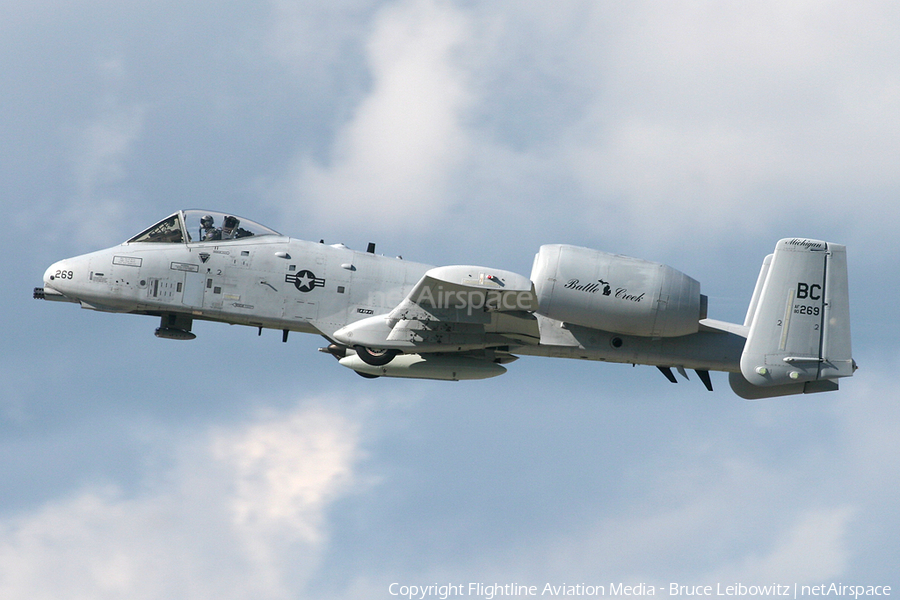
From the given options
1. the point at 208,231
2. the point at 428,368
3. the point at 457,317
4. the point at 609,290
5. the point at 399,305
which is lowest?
the point at 428,368

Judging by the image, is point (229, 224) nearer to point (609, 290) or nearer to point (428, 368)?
point (428, 368)

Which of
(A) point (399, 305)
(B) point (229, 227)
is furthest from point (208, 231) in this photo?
(A) point (399, 305)

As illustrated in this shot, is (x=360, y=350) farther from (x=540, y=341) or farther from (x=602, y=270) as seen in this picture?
(x=602, y=270)

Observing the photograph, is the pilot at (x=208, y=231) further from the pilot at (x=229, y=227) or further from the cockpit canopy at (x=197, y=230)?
the pilot at (x=229, y=227)

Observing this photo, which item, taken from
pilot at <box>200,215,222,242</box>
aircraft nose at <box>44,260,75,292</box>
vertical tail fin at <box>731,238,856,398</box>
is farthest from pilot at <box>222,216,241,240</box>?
vertical tail fin at <box>731,238,856,398</box>

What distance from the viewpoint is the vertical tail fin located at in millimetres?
19625

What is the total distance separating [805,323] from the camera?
64.4ft

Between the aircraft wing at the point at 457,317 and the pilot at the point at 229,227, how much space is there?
3.16 m

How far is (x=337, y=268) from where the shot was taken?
19.8 metres

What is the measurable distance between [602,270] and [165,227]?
8.92 meters

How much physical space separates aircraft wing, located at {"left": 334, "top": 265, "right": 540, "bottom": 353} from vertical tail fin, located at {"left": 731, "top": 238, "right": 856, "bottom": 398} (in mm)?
4640

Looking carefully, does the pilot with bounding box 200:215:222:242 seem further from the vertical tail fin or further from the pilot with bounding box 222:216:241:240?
the vertical tail fin

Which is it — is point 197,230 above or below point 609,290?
above

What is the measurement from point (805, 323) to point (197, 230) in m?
12.5
